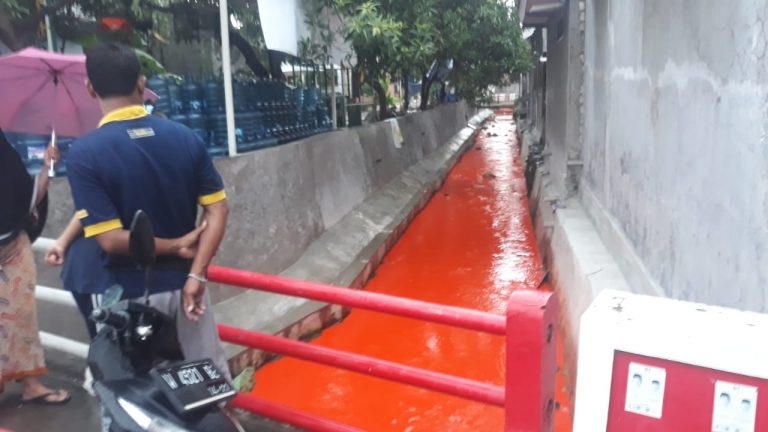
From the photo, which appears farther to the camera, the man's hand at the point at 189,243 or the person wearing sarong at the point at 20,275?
the person wearing sarong at the point at 20,275

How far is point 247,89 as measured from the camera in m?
7.30

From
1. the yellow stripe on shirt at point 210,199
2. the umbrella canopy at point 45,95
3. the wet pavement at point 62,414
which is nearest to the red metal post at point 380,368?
the wet pavement at point 62,414

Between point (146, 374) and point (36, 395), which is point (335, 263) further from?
point (146, 374)

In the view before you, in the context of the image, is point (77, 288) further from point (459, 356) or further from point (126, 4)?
point (126, 4)

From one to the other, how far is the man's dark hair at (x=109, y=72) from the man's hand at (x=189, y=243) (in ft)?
1.84

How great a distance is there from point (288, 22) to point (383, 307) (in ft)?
18.8

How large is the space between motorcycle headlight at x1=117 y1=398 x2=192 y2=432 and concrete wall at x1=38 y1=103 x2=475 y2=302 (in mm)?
3108

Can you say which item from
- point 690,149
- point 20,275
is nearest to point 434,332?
point 690,149

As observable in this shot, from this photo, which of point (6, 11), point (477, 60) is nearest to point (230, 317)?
point (6, 11)

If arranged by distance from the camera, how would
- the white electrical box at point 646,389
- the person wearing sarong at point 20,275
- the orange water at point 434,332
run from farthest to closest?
the orange water at point 434,332, the person wearing sarong at point 20,275, the white electrical box at point 646,389

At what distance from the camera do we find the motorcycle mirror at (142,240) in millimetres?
1979

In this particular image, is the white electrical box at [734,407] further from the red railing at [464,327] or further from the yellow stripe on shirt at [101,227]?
the yellow stripe on shirt at [101,227]

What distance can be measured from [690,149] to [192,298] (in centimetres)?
273

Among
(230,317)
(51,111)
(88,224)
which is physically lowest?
(230,317)
